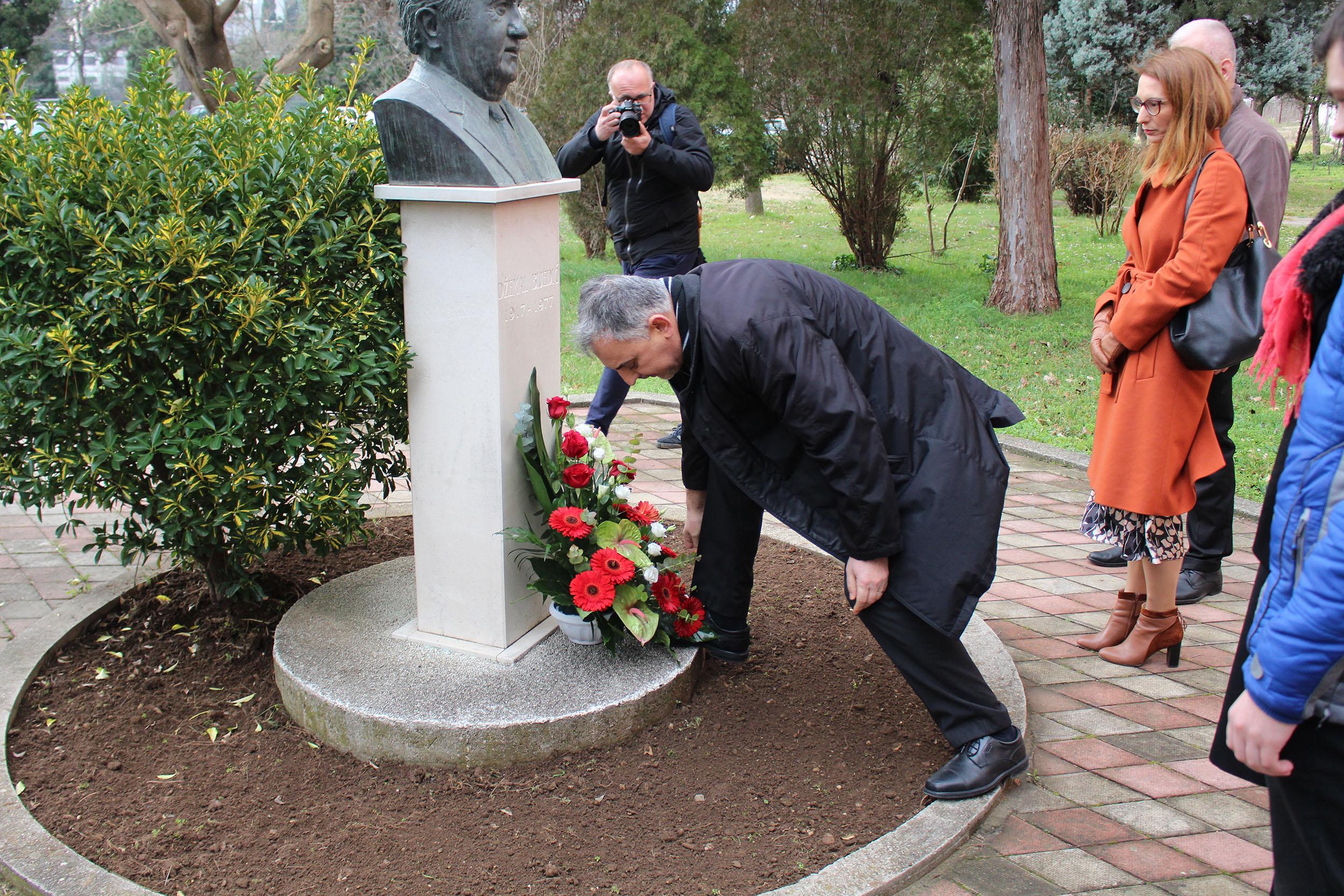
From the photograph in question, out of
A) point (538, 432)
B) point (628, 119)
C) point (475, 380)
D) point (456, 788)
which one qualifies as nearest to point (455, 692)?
point (456, 788)

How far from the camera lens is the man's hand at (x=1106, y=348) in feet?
11.9

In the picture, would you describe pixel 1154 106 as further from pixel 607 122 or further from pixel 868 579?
pixel 607 122

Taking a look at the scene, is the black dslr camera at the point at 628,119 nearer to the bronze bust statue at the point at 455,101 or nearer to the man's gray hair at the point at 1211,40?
the bronze bust statue at the point at 455,101

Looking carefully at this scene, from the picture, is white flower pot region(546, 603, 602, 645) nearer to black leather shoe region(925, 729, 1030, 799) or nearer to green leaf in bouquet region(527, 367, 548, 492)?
green leaf in bouquet region(527, 367, 548, 492)

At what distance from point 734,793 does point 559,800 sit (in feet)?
1.55

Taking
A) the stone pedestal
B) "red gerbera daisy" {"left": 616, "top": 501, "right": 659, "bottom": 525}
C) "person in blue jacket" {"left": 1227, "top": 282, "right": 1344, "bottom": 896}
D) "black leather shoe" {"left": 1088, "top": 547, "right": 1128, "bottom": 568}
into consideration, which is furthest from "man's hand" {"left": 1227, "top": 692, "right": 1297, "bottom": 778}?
"black leather shoe" {"left": 1088, "top": 547, "right": 1128, "bottom": 568}

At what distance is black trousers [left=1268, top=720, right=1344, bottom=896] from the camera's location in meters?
1.66

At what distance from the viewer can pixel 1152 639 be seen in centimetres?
376

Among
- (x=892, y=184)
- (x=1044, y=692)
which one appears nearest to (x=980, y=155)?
(x=892, y=184)

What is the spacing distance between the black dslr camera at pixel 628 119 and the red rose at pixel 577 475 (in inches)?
97.1

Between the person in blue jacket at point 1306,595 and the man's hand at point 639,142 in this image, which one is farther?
the man's hand at point 639,142

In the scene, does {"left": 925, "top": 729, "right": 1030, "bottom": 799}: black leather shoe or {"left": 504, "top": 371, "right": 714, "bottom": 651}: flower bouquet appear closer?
{"left": 925, "top": 729, "right": 1030, "bottom": 799}: black leather shoe

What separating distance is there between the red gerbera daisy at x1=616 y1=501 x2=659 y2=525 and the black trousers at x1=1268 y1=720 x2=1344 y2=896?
2.00 meters

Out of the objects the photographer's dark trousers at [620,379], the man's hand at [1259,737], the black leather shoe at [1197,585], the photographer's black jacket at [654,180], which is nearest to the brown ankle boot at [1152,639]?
the black leather shoe at [1197,585]
